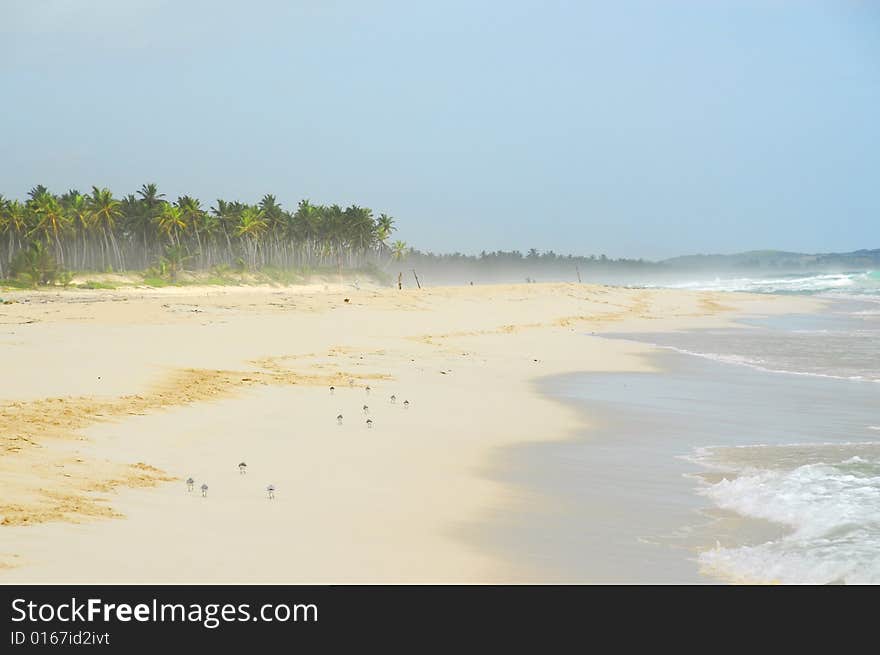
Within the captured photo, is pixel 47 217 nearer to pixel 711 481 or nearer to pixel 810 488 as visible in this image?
pixel 711 481

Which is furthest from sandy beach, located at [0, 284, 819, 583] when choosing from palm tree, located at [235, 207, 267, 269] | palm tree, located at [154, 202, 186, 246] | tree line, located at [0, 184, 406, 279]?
palm tree, located at [235, 207, 267, 269]

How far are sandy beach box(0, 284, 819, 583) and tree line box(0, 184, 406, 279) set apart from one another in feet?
185

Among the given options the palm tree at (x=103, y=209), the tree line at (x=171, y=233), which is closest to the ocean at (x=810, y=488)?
the tree line at (x=171, y=233)

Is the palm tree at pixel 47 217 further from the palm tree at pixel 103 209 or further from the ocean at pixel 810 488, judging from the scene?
the ocean at pixel 810 488

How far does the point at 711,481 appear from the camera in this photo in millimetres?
10383

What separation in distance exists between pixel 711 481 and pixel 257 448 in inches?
206

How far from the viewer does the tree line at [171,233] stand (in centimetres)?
8479

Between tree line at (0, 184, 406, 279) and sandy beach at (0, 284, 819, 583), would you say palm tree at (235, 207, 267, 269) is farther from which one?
sandy beach at (0, 284, 819, 583)

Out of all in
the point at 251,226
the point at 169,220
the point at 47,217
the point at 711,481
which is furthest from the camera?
the point at 251,226

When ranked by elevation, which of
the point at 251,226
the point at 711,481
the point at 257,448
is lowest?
the point at 711,481

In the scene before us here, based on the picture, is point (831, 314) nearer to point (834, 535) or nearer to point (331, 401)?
point (331, 401)

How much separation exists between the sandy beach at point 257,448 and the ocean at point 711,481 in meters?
0.62

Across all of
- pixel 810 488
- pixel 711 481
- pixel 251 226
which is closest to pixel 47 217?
pixel 251 226

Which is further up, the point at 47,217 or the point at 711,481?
the point at 47,217
